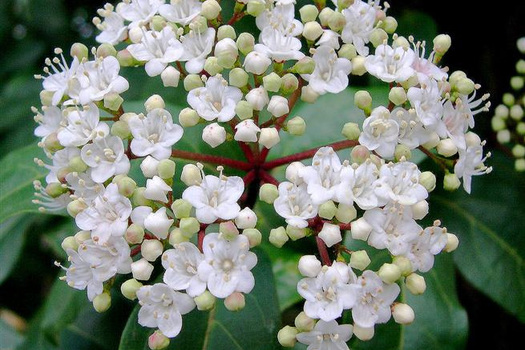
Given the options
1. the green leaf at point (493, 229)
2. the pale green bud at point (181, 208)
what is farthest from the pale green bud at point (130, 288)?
the green leaf at point (493, 229)

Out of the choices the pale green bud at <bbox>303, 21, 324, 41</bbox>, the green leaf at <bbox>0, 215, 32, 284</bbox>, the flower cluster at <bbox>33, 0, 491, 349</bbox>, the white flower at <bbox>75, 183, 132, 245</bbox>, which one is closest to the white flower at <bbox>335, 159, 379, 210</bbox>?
the flower cluster at <bbox>33, 0, 491, 349</bbox>

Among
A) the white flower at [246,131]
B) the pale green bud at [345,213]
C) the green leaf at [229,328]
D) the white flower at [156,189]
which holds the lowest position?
the green leaf at [229,328]

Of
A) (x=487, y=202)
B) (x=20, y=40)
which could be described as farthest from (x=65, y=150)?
(x=20, y=40)

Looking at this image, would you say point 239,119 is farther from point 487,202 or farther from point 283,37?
point 487,202

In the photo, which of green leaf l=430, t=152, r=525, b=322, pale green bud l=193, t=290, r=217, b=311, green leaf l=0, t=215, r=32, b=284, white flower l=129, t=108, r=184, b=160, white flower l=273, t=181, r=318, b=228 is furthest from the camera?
green leaf l=0, t=215, r=32, b=284

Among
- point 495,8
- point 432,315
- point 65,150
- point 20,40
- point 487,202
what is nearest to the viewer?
point 65,150

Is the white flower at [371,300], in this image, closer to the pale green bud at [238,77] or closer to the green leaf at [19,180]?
the pale green bud at [238,77]

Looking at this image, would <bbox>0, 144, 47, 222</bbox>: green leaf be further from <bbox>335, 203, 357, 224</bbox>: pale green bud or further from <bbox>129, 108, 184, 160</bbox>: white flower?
<bbox>335, 203, 357, 224</bbox>: pale green bud
